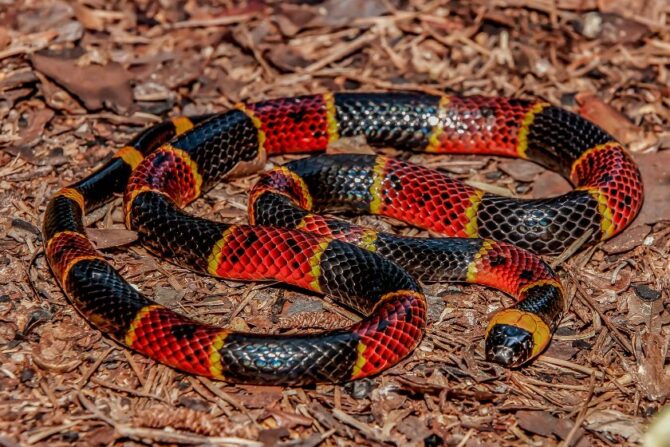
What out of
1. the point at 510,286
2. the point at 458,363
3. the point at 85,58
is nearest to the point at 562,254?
→ the point at 510,286

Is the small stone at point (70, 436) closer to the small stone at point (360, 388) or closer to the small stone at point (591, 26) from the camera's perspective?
the small stone at point (360, 388)

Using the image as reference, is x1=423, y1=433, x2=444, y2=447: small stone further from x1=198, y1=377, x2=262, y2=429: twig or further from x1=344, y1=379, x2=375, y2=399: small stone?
x1=198, y1=377, x2=262, y2=429: twig

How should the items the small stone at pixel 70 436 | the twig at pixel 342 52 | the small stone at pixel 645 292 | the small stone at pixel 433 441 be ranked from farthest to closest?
the twig at pixel 342 52 → the small stone at pixel 645 292 → the small stone at pixel 433 441 → the small stone at pixel 70 436

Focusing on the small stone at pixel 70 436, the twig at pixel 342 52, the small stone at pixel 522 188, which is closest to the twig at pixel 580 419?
the small stone at pixel 522 188

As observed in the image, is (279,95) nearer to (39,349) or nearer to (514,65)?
(514,65)

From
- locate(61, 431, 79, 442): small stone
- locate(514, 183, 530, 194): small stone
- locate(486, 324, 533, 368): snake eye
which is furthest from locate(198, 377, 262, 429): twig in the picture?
locate(514, 183, 530, 194): small stone
